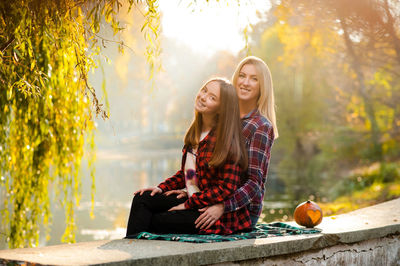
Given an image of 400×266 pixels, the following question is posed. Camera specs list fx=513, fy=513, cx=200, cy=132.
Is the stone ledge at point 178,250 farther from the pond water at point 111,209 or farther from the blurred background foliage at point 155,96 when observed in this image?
the pond water at point 111,209

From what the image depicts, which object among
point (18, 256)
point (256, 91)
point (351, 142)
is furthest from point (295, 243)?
point (351, 142)

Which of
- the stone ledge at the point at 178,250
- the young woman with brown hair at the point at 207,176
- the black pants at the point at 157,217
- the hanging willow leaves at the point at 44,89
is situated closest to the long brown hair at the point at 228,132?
the young woman with brown hair at the point at 207,176

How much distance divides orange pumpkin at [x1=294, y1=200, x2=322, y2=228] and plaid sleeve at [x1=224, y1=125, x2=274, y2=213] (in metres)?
0.65

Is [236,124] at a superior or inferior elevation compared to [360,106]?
inferior

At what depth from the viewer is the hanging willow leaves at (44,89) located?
11.6 feet

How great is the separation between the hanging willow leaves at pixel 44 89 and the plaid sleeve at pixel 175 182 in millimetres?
651

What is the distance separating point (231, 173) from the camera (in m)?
3.27

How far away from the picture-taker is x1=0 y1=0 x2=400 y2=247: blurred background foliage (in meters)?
3.67

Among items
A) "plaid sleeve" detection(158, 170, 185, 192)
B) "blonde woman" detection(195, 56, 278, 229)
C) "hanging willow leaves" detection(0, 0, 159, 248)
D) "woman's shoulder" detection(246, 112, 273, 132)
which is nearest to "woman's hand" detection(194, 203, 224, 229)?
"blonde woman" detection(195, 56, 278, 229)

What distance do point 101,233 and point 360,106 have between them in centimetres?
983

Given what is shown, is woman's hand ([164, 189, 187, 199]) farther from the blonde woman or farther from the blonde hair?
the blonde hair

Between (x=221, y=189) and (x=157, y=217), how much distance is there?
476 millimetres

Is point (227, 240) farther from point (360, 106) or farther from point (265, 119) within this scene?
point (360, 106)

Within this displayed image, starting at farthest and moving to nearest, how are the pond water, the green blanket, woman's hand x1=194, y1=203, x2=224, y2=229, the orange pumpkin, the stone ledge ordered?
the pond water → the orange pumpkin → woman's hand x1=194, y1=203, x2=224, y2=229 → the green blanket → the stone ledge
